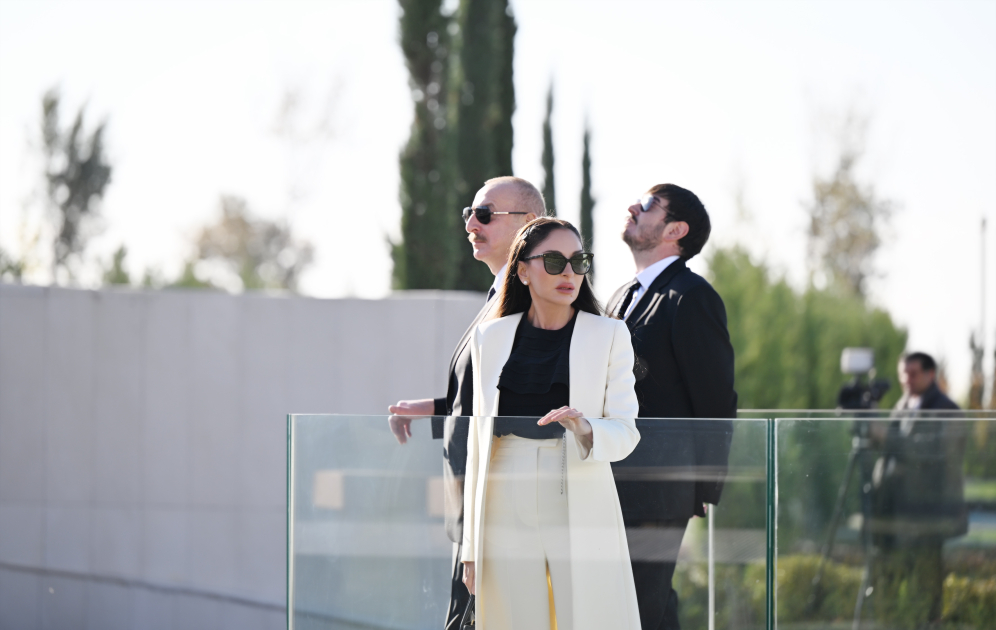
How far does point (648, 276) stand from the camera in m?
3.50

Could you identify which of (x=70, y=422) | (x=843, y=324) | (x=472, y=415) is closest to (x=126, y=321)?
(x=70, y=422)

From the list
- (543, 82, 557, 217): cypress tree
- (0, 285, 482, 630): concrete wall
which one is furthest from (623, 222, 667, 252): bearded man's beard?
(543, 82, 557, 217): cypress tree

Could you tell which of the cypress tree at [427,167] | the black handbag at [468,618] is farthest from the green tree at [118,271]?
the black handbag at [468,618]

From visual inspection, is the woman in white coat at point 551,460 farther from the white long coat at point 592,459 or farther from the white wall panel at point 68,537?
the white wall panel at point 68,537

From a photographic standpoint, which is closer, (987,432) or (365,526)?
(365,526)

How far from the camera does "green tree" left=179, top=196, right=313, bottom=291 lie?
2728 centimetres

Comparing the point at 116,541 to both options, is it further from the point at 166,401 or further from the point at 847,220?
the point at 847,220

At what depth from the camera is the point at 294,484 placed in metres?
3.14

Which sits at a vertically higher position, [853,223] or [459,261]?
[853,223]

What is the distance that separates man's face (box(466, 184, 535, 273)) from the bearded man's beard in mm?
399

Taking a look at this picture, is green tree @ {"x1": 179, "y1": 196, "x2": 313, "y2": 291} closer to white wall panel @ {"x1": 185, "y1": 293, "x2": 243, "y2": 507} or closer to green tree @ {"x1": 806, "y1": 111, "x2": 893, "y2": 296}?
green tree @ {"x1": 806, "y1": 111, "x2": 893, "y2": 296}

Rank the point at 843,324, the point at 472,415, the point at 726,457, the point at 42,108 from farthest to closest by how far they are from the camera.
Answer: the point at 42,108 < the point at 843,324 < the point at 726,457 < the point at 472,415

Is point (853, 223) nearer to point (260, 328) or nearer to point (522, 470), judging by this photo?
point (260, 328)

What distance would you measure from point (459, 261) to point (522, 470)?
902 cm
